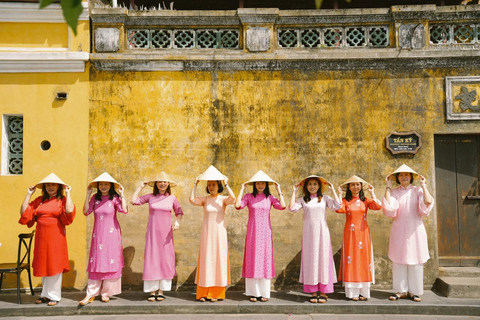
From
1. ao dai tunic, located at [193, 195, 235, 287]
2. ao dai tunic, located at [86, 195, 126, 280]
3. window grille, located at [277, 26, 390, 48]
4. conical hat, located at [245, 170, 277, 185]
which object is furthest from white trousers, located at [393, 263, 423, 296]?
ao dai tunic, located at [86, 195, 126, 280]

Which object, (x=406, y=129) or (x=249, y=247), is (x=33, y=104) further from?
(x=406, y=129)

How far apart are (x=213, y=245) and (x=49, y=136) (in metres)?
3.08

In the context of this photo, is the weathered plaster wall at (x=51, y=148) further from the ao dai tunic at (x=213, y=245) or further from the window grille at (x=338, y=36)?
the window grille at (x=338, y=36)

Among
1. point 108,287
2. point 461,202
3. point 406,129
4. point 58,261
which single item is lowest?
point 108,287

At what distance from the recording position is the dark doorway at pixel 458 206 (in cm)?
686

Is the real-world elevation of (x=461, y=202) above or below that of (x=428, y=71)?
below

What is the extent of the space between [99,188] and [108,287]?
138 centimetres

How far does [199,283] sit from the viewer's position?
20.1ft

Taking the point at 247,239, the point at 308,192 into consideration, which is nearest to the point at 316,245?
the point at 308,192

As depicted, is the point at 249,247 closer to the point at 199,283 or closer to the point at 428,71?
the point at 199,283

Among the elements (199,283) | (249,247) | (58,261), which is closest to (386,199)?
(249,247)

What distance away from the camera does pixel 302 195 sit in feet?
22.4

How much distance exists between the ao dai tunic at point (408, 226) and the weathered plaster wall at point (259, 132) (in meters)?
0.51

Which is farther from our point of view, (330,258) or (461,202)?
(461,202)
